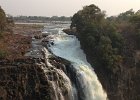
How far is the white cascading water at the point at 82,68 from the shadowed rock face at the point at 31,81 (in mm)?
2088

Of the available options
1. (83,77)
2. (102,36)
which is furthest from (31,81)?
(102,36)

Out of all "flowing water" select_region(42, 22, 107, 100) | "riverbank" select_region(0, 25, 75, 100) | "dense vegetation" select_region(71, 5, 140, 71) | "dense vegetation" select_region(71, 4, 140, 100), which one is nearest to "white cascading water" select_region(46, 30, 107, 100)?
"flowing water" select_region(42, 22, 107, 100)

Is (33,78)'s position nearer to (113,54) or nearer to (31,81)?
(31,81)

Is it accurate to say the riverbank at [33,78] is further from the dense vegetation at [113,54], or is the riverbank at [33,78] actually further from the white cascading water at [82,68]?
the dense vegetation at [113,54]

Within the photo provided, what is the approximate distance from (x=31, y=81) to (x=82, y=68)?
5973mm

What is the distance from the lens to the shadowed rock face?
2708cm

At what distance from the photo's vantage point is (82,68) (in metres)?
32.5

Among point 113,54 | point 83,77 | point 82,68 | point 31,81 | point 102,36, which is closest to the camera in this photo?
point 31,81

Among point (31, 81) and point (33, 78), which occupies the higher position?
point (33, 78)

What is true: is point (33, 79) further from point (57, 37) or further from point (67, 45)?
point (57, 37)

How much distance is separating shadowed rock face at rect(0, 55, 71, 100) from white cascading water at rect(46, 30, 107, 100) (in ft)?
6.85

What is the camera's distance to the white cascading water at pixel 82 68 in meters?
31.5

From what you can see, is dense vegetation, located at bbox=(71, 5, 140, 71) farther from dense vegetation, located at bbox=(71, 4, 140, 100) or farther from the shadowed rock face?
the shadowed rock face

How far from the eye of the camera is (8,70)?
27703mm
